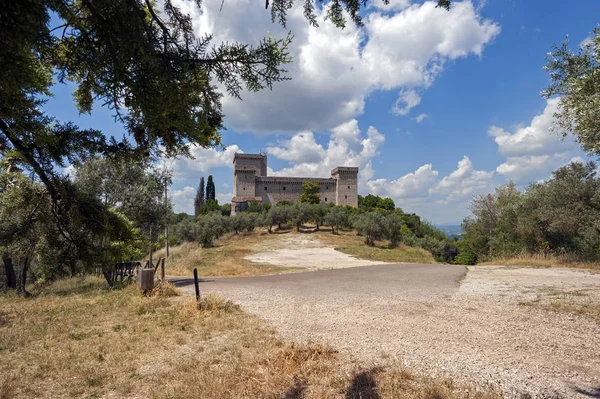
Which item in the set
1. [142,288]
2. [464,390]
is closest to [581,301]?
[464,390]

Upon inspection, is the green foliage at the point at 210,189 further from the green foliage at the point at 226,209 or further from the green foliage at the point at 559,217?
the green foliage at the point at 559,217

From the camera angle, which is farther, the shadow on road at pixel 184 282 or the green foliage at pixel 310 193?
the green foliage at pixel 310 193

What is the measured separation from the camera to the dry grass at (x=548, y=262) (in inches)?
574

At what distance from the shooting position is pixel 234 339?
5719 mm

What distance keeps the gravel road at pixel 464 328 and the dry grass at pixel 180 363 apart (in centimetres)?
63

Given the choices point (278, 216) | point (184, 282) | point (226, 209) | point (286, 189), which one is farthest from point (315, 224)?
point (184, 282)

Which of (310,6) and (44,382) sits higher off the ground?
(310,6)

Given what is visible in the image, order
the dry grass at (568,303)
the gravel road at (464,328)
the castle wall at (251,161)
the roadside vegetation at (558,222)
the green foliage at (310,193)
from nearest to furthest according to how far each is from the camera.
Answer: the gravel road at (464,328) → the dry grass at (568,303) → the roadside vegetation at (558,222) → the green foliage at (310,193) → the castle wall at (251,161)

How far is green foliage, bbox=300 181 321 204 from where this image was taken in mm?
75169

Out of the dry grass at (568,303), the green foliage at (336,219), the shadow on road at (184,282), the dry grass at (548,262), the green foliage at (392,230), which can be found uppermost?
the green foliage at (336,219)

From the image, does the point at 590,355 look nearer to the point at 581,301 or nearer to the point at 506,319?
the point at 506,319

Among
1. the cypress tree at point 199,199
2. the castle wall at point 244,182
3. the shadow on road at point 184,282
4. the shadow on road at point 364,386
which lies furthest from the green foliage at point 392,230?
the cypress tree at point 199,199

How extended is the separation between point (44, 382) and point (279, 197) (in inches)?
2919

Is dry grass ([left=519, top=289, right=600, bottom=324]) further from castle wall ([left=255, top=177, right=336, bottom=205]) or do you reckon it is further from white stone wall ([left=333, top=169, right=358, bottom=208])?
white stone wall ([left=333, top=169, right=358, bottom=208])
